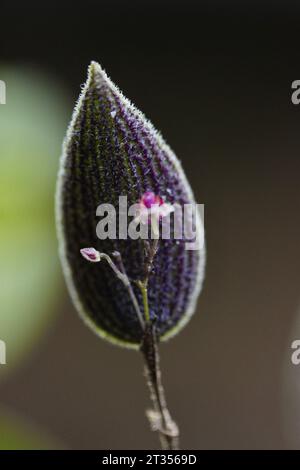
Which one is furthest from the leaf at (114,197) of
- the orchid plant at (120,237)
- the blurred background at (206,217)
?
the blurred background at (206,217)

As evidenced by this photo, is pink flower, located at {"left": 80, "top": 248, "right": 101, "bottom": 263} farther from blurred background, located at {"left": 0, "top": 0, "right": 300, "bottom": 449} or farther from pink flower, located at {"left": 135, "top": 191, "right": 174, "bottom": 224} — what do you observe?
blurred background, located at {"left": 0, "top": 0, "right": 300, "bottom": 449}

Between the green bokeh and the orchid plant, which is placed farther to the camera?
the green bokeh

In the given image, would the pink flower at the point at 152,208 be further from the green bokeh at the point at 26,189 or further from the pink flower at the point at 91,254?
the green bokeh at the point at 26,189

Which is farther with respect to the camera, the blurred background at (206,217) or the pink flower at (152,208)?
the blurred background at (206,217)

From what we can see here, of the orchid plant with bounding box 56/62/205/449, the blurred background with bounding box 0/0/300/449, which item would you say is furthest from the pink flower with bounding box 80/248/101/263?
the blurred background with bounding box 0/0/300/449
